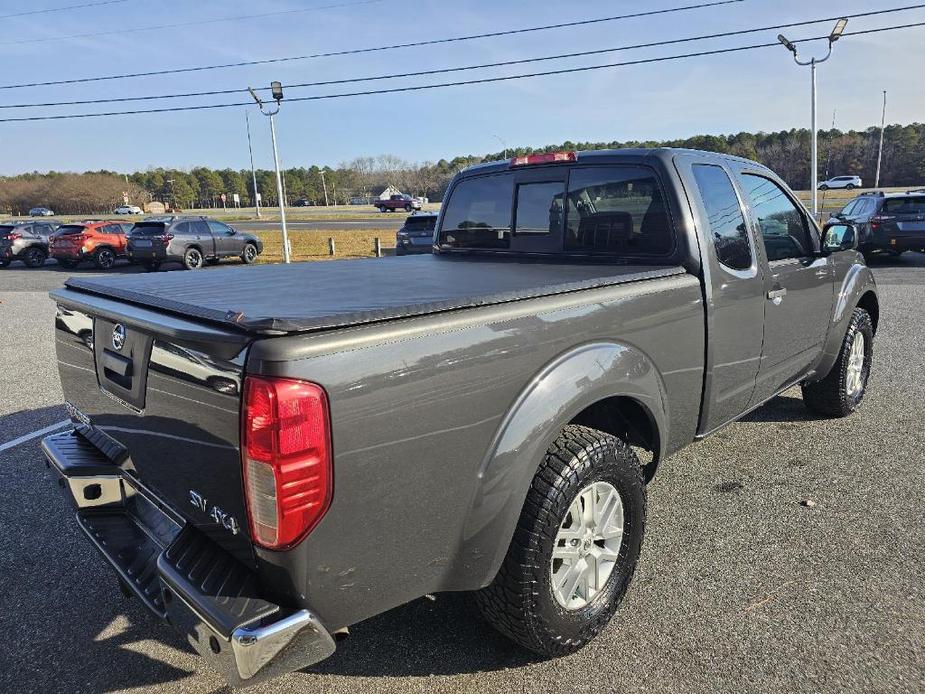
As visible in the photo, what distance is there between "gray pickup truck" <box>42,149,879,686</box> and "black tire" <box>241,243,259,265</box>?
65.5ft

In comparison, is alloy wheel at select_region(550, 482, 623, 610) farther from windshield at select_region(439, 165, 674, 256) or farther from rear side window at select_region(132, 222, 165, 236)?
rear side window at select_region(132, 222, 165, 236)

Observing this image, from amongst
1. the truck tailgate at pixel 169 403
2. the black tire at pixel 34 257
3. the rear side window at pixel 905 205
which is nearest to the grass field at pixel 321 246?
the black tire at pixel 34 257

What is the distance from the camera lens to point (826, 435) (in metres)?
4.71

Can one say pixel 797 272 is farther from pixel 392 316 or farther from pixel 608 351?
pixel 392 316

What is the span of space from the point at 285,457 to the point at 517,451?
815 mm

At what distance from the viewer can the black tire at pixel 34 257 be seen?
74.0 feet

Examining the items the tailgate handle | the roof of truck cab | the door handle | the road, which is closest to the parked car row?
the road

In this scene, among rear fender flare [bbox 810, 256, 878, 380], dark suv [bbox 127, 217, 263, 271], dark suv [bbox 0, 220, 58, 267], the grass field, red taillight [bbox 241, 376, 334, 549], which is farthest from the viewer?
the grass field

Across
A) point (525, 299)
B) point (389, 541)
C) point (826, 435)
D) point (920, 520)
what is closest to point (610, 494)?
point (525, 299)

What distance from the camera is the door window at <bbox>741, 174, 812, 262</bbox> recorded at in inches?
148

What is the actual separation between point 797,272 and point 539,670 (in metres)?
2.85

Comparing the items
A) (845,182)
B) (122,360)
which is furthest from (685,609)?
(845,182)

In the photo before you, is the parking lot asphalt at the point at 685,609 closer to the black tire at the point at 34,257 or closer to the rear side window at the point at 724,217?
the rear side window at the point at 724,217

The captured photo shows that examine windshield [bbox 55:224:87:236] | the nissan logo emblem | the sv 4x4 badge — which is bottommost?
the sv 4x4 badge
